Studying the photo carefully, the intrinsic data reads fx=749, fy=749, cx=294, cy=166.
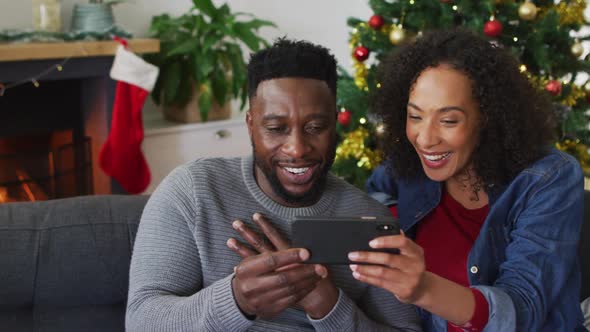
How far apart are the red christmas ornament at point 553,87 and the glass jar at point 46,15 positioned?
200cm

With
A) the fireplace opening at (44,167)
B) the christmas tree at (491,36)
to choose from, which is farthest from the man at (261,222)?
the fireplace opening at (44,167)

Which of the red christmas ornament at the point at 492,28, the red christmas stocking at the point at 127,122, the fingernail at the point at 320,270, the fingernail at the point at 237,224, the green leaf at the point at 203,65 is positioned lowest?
the red christmas stocking at the point at 127,122

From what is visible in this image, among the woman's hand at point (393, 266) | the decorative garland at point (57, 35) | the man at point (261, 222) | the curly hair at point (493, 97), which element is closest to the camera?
the woman's hand at point (393, 266)

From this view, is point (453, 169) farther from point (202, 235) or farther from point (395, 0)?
point (395, 0)

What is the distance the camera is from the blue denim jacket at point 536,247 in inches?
52.2

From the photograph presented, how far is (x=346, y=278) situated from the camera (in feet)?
4.64

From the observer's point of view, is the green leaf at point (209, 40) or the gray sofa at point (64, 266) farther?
the green leaf at point (209, 40)

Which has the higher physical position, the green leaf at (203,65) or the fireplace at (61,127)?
the green leaf at (203,65)

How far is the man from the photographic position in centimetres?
123

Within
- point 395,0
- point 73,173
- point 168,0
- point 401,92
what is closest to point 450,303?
point 401,92

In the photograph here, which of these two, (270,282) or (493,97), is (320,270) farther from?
(493,97)

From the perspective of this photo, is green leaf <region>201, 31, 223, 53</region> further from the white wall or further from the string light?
the string light

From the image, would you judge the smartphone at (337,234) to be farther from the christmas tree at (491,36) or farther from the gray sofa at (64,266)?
the christmas tree at (491,36)

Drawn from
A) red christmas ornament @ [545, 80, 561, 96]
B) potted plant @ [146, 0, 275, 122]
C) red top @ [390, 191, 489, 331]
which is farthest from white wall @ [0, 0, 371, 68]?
red top @ [390, 191, 489, 331]
